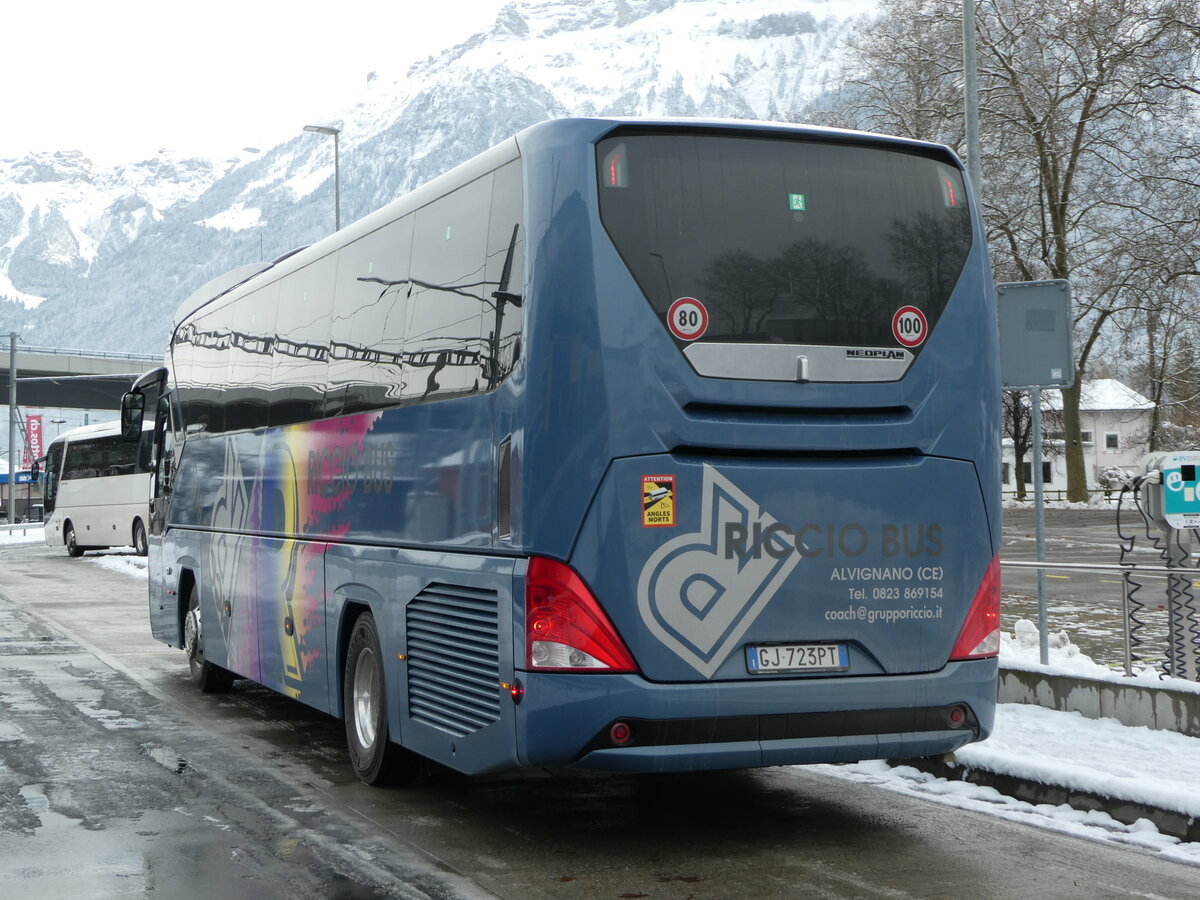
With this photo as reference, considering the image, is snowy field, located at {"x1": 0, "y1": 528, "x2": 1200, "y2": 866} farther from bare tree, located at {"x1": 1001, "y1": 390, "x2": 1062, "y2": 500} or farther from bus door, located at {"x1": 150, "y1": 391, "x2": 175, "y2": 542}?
bare tree, located at {"x1": 1001, "y1": 390, "x2": 1062, "y2": 500}

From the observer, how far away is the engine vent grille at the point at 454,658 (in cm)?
714

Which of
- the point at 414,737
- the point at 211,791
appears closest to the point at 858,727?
the point at 414,737

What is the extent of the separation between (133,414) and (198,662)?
3.29m

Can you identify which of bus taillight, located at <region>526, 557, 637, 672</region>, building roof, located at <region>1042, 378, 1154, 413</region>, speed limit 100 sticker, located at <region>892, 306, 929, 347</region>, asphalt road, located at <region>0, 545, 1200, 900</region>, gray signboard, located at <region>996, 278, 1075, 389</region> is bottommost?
asphalt road, located at <region>0, 545, 1200, 900</region>

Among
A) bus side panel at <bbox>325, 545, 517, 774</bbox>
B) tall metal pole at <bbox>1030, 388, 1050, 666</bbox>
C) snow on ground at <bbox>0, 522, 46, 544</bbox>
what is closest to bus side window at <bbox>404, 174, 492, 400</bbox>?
bus side panel at <bbox>325, 545, 517, 774</bbox>

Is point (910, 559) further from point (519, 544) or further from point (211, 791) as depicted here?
point (211, 791)

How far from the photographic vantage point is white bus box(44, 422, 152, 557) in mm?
41250

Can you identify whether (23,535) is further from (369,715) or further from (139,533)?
(369,715)

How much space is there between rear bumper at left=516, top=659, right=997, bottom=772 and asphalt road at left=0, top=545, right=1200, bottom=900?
1.54 ft

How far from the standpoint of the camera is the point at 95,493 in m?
43.1

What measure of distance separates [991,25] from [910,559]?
34.1 metres

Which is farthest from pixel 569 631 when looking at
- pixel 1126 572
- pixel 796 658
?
pixel 1126 572

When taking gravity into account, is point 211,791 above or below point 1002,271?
below

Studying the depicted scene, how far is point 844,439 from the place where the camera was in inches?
281
